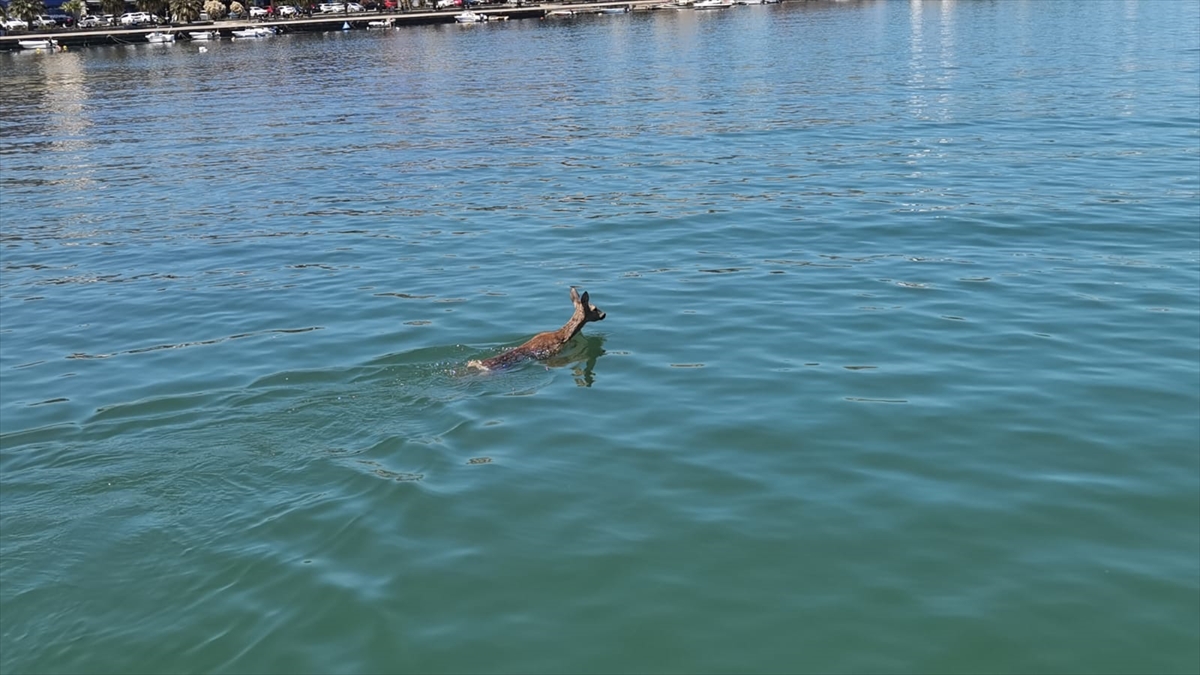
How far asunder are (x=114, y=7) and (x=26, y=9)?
11.1 m

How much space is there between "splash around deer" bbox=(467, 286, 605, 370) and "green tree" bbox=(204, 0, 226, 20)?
120 m

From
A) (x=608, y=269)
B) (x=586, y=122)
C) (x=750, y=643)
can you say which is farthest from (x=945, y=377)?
(x=586, y=122)

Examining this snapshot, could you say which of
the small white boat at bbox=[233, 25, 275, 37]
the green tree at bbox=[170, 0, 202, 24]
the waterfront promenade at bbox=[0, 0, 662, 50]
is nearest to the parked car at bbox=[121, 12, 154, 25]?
the waterfront promenade at bbox=[0, 0, 662, 50]

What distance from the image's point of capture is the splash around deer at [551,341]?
42.2 feet

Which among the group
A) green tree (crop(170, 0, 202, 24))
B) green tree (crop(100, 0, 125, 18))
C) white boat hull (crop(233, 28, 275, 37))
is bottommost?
white boat hull (crop(233, 28, 275, 37))

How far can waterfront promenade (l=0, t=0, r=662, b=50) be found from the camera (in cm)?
10194

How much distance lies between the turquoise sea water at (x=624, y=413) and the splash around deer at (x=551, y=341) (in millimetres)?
192

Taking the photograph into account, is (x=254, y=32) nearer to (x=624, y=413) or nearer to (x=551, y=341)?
(x=551, y=341)

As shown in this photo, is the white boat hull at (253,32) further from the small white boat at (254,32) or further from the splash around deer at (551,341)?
the splash around deer at (551,341)

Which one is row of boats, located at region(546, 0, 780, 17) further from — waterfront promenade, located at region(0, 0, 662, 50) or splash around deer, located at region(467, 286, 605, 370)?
splash around deer, located at region(467, 286, 605, 370)

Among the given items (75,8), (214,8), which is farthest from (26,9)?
(214,8)

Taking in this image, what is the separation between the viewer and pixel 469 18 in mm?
118625

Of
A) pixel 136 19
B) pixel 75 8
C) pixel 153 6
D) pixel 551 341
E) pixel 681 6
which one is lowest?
pixel 551 341

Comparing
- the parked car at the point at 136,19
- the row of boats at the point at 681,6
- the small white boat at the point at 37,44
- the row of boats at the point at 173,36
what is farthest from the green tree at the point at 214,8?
the row of boats at the point at 681,6
